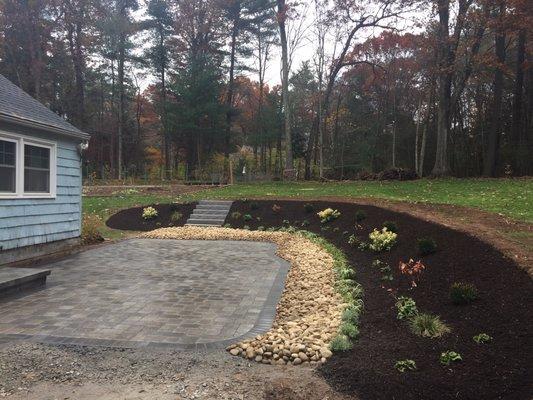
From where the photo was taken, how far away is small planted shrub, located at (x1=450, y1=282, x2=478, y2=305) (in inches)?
156

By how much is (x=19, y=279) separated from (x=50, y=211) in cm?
304

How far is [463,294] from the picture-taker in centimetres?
397

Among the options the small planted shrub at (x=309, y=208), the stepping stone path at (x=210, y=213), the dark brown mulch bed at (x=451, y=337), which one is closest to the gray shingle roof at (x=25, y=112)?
the stepping stone path at (x=210, y=213)

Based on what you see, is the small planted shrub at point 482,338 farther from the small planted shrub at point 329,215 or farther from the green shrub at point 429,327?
the small planted shrub at point 329,215

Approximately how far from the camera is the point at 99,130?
33.1 m

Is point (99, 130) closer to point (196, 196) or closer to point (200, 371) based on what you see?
point (196, 196)

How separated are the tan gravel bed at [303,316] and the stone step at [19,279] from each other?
357 cm

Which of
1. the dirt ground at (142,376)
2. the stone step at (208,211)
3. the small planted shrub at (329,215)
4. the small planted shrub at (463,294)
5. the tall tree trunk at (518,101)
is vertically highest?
the tall tree trunk at (518,101)

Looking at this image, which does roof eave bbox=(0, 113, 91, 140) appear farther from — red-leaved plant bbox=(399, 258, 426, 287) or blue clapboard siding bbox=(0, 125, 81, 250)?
red-leaved plant bbox=(399, 258, 426, 287)

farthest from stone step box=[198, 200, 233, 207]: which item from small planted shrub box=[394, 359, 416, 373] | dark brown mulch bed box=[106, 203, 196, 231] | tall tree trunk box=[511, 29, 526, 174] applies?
tall tree trunk box=[511, 29, 526, 174]

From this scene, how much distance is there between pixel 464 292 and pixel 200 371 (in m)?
2.64

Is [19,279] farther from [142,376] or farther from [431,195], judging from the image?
[431,195]

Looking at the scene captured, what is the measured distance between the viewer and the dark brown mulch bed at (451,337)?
9.45ft

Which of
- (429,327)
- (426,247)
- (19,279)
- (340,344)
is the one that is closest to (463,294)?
(429,327)
